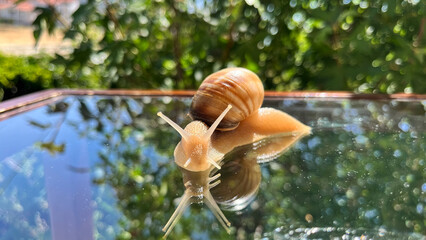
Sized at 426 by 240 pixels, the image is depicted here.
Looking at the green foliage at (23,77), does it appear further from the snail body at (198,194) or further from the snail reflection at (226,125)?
the snail body at (198,194)

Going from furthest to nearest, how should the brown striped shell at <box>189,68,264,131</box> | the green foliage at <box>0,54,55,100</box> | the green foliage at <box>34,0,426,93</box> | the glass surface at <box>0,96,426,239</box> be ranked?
the green foliage at <box>0,54,55,100</box>, the green foliage at <box>34,0,426,93</box>, the brown striped shell at <box>189,68,264,131</box>, the glass surface at <box>0,96,426,239</box>

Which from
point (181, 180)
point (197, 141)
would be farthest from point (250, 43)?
point (181, 180)

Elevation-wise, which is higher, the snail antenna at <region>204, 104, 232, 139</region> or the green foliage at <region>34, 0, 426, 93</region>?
the snail antenna at <region>204, 104, 232, 139</region>

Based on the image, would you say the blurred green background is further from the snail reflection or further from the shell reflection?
the shell reflection

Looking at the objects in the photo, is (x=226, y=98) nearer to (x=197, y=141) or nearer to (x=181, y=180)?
(x=197, y=141)

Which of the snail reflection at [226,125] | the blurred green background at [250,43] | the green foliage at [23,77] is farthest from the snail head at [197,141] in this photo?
the green foliage at [23,77]

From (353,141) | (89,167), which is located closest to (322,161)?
(353,141)

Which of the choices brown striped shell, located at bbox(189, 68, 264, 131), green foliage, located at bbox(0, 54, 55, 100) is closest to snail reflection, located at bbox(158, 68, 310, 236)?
brown striped shell, located at bbox(189, 68, 264, 131)
